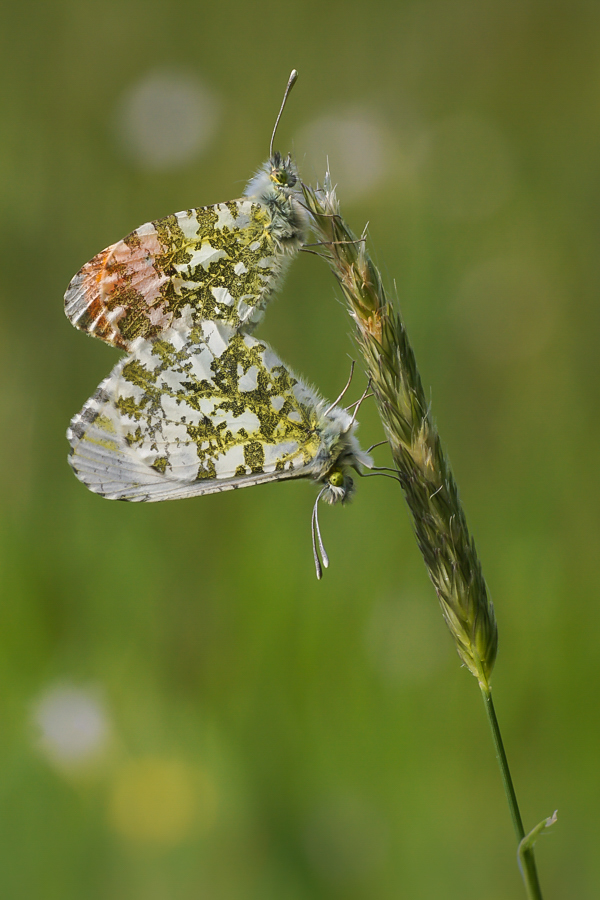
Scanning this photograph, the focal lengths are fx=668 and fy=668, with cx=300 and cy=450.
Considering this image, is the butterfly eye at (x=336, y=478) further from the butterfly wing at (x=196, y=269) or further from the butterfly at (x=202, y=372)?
the butterfly wing at (x=196, y=269)

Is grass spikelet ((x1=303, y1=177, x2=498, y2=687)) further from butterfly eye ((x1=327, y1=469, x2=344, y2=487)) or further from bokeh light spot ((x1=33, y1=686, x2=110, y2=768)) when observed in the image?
bokeh light spot ((x1=33, y1=686, x2=110, y2=768))

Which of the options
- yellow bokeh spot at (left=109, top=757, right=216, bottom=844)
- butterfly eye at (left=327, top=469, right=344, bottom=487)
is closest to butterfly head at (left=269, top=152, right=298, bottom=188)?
butterfly eye at (left=327, top=469, right=344, bottom=487)

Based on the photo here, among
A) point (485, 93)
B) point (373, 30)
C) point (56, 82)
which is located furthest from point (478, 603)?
point (56, 82)

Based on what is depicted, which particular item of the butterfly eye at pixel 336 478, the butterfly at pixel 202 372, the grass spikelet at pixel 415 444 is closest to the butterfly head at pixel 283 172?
the butterfly at pixel 202 372

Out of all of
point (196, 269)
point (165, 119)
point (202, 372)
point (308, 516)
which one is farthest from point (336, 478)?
point (165, 119)

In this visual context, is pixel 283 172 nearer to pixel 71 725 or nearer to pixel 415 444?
pixel 415 444

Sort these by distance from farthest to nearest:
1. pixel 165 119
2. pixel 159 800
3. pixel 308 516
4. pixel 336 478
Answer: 1. pixel 165 119
2. pixel 308 516
3. pixel 159 800
4. pixel 336 478
